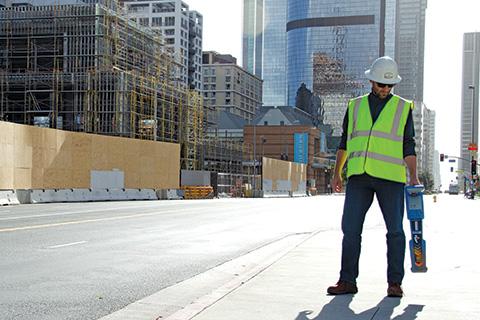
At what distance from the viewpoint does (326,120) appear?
6900 inches

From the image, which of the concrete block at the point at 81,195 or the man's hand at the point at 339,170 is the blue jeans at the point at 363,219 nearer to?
the man's hand at the point at 339,170

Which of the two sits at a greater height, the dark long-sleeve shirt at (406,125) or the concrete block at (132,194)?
the dark long-sleeve shirt at (406,125)

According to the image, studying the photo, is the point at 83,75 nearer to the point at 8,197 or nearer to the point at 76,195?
the point at 76,195

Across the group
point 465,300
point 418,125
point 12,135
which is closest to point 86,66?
point 12,135

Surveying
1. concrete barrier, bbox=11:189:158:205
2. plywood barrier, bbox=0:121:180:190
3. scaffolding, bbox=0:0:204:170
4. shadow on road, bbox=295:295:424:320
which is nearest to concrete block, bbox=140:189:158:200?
concrete barrier, bbox=11:189:158:205

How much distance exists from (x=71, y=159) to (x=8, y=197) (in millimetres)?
6731

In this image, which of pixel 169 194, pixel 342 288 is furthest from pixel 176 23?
pixel 342 288

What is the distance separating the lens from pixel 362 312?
572cm

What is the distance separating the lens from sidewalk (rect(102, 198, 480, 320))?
18.5ft

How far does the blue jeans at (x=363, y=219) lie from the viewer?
6469 mm

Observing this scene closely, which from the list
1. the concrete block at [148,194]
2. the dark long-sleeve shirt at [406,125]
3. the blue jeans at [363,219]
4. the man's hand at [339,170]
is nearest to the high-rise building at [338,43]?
the concrete block at [148,194]

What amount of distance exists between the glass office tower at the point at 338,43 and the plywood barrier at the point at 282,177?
265 ft

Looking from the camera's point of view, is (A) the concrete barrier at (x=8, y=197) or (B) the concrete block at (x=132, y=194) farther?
(B) the concrete block at (x=132, y=194)

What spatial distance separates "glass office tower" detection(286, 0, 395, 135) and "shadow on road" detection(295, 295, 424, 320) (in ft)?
543
